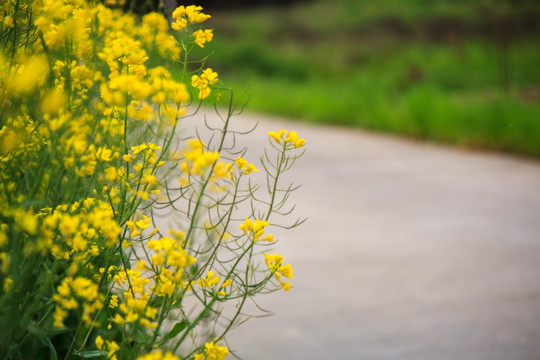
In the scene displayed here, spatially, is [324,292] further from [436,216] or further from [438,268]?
[436,216]

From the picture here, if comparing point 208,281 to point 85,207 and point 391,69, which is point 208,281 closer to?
point 85,207

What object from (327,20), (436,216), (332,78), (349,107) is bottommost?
(436,216)

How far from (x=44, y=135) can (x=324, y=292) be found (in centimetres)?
240

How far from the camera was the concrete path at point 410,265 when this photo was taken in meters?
3.33

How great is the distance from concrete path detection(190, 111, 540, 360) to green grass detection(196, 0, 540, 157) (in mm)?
1229

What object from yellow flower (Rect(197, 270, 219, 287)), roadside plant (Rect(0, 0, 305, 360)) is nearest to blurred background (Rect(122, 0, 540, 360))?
roadside plant (Rect(0, 0, 305, 360))

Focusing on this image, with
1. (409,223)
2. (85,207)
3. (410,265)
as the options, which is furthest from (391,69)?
(85,207)

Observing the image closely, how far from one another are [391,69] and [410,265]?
12.7 metres

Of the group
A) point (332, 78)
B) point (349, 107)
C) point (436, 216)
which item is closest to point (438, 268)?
point (436, 216)

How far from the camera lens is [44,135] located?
178cm

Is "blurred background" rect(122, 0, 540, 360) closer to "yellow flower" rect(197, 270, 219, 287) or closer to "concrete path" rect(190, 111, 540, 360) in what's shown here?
"concrete path" rect(190, 111, 540, 360)

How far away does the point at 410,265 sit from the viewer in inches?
173

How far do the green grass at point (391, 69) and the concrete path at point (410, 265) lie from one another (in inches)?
48.4

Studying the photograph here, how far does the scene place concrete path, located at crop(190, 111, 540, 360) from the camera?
3.33 meters
